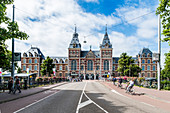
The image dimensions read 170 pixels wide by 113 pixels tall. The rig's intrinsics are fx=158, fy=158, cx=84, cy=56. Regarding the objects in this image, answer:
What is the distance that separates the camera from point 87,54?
80.6 m

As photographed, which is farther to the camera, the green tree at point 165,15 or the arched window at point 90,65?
the arched window at point 90,65

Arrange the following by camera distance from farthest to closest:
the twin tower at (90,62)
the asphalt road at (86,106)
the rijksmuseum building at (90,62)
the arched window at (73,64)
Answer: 1. the arched window at (73,64)
2. the twin tower at (90,62)
3. the rijksmuseum building at (90,62)
4. the asphalt road at (86,106)

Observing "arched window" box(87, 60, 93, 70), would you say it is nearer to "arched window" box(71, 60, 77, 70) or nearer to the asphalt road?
"arched window" box(71, 60, 77, 70)

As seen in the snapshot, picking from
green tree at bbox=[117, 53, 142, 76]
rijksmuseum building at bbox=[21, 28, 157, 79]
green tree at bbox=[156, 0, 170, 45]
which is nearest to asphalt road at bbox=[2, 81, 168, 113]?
green tree at bbox=[156, 0, 170, 45]

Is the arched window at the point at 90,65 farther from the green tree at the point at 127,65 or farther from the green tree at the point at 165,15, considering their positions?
the green tree at the point at 165,15

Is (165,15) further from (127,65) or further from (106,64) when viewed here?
(106,64)

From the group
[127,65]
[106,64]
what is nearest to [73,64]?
[106,64]

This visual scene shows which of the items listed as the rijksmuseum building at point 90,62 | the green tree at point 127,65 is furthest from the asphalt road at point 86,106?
the rijksmuseum building at point 90,62

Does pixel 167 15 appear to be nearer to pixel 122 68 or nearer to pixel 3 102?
pixel 3 102

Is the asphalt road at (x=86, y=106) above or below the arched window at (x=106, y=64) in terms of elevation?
below

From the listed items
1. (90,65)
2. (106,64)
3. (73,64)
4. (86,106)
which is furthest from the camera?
(90,65)

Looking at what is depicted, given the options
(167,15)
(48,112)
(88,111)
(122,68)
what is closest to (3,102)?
(48,112)

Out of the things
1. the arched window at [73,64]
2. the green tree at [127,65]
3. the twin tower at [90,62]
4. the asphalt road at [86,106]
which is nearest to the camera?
the asphalt road at [86,106]

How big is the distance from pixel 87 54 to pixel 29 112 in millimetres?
72974
